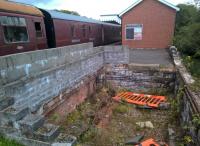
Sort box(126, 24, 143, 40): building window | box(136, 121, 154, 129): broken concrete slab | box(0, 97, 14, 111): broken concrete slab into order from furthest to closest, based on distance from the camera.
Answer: box(126, 24, 143, 40): building window < box(136, 121, 154, 129): broken concrete slab < box(0, 97, 14, 111): broken concrete slab

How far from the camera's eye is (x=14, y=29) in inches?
268

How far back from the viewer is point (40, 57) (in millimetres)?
5176

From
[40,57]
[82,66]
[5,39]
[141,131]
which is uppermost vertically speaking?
[5,39]

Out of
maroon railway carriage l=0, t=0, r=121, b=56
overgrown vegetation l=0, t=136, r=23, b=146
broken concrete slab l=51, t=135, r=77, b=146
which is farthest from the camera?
maroon railway carriage l=0, t=0, r=121, b=56

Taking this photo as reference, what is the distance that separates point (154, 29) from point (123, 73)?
737cm

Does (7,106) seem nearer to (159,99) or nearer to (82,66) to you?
(82,66)

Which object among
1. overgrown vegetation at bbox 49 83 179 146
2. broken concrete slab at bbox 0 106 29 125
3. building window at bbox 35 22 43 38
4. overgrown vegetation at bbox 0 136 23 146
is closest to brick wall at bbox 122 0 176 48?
overgrown vegetation at bbox 49 83 179 146

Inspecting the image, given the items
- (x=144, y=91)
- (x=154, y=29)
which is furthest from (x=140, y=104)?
(x=154, y=29)

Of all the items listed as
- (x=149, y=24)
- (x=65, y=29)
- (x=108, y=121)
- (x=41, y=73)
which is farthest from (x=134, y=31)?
(x=41, y=73)

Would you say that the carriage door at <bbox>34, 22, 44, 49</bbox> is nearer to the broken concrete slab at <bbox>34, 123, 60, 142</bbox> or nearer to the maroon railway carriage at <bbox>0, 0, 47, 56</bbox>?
the maroon railway carriage at <bbox>0, 0, 47, 56</bbox>

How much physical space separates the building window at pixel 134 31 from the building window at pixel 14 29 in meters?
10.1

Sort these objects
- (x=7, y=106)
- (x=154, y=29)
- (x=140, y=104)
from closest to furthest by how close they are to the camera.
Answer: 1. (x=7, y=106)
2. (x=140, y=104)
3. (x=154, y=29)

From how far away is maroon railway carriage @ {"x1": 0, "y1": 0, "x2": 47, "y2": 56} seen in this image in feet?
20.8

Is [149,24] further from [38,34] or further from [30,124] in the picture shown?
[30,124]
